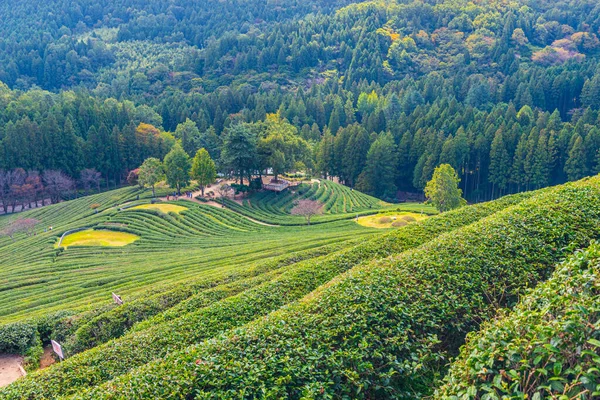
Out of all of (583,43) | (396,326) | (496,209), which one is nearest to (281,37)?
(583,43)

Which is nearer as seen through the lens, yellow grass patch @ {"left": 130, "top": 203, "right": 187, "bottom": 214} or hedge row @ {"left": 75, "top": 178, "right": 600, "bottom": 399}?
hedge row @ {"left": 75, "top": 178, "right": 600, "bottom": 399}

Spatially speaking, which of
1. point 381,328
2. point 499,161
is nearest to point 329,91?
point 499,161

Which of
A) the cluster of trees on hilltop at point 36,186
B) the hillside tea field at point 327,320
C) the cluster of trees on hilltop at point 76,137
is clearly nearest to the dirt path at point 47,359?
the hillside tea field at point 327,320

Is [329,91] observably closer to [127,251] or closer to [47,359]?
[127,251]

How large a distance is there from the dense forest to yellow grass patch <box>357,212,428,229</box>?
1525cm

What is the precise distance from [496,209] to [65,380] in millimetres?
18467

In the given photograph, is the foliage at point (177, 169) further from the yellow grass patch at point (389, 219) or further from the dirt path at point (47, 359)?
the dirt path at point (47, 359)

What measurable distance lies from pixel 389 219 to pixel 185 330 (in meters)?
36.7

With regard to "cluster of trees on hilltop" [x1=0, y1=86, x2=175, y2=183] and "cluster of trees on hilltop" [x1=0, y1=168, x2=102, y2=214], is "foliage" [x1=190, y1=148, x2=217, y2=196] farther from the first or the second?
"cluster of trees on hilltop" [x1=0, y1=86, x2=175, y2=183]

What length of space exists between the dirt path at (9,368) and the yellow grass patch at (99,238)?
80.9 feet

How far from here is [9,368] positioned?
19438 mm

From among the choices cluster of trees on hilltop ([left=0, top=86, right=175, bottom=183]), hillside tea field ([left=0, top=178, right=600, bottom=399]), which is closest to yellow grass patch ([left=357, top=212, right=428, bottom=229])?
hillside tea field ([left=0, top=178, right=600, bottom=399])

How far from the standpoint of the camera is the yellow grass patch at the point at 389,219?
46.5 m

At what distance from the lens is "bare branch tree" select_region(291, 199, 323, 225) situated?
52.2 metres
